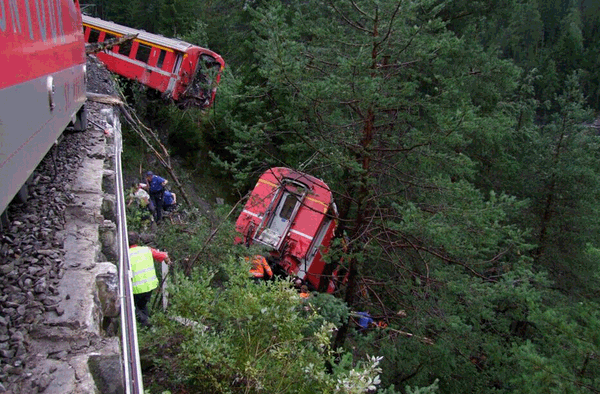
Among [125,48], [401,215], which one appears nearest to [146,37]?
[125,48]

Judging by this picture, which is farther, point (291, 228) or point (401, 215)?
point (291, 228)

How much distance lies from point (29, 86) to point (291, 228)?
9904 mm

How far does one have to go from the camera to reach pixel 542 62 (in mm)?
56156

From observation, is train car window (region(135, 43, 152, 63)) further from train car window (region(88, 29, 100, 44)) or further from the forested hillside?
the forested hillside

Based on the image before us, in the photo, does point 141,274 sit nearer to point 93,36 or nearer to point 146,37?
point 146,37

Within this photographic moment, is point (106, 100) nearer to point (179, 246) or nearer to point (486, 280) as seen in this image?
point (179, 246)

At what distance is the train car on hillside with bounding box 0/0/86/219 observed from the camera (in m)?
2.81

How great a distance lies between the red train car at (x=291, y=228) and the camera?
40.8 feet

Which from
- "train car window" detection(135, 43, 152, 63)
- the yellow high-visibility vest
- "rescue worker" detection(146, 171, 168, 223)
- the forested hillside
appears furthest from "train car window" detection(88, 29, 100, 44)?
the yellow high-visibility vest

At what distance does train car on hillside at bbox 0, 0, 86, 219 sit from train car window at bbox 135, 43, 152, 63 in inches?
481

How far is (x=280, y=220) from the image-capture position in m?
13.4

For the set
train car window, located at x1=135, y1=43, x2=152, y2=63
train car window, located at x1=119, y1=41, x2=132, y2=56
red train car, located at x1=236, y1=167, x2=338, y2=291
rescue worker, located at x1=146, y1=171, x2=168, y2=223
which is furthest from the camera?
train car window, located at x1=119, y1=41, x2=132, y2=56

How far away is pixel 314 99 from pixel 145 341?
193 inches

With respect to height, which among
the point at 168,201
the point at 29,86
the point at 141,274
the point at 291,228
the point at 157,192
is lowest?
the point at 168,201
